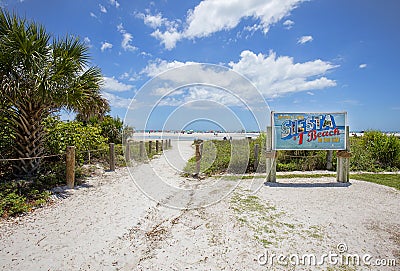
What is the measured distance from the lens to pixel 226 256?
10.8 feet

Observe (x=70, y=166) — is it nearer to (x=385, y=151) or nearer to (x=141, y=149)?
(x=141, y=149)

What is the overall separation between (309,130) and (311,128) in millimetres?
89

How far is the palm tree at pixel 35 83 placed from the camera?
5.67 m

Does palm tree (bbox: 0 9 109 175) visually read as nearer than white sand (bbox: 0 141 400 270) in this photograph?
No

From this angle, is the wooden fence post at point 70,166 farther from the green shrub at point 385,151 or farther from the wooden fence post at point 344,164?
the green shrub at point 385,151

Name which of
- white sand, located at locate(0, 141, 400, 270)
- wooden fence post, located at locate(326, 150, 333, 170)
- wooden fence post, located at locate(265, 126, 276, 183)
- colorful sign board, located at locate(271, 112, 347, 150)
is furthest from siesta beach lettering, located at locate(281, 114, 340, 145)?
wooden fence post, located at locate(326, 150, 333, 170)

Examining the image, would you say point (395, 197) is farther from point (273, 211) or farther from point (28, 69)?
point (28, 69)

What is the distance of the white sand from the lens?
3.25 meters

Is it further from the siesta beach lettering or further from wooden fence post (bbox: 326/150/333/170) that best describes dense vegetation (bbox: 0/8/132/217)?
wooden fence post (bbox: 326/150/333/170)

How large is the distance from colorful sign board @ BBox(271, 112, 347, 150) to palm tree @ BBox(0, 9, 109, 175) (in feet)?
19.1

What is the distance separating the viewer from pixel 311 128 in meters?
7.52

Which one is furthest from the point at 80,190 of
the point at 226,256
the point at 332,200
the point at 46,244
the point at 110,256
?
the point at 332,200

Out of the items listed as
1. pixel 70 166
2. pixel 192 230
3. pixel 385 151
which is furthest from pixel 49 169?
pixel 385 151

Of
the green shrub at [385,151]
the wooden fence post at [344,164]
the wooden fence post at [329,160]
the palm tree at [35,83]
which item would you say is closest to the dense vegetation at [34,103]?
the palm tree at [35,83]
